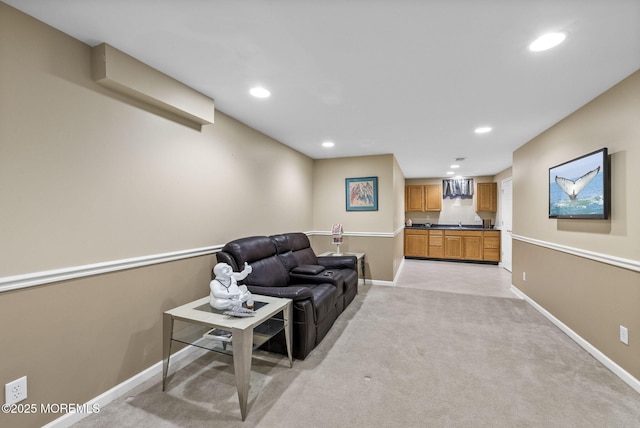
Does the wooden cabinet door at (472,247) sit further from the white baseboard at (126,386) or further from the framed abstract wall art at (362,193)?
the white baseboard at (126,386)

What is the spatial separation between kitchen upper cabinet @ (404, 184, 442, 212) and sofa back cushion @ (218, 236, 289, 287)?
546 cm

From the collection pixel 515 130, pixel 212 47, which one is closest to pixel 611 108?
pixel 515 130

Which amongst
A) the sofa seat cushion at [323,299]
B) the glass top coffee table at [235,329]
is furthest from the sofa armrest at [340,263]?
the glass top coffee table at [235,329]

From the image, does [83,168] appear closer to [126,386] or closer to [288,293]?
[126,386]

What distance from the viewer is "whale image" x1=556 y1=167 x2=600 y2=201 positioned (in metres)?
2.37

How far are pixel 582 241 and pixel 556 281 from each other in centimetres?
69

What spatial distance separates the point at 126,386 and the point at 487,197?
7.77 meters

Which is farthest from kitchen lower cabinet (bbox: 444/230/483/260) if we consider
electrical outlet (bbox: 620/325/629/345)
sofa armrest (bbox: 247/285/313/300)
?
sofa armrest (bbox: 247/285/313/300)

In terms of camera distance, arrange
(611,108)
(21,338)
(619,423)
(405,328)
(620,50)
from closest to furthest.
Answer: (21,338)
(619,423)
(620,50)
(611,108)
(405,328)

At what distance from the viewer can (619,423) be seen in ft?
5.21

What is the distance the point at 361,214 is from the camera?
188 inches

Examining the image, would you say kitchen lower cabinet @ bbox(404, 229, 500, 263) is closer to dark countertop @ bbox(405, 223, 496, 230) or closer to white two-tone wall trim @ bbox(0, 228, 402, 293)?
dark countertop @ bbox(405, 223, 496, 230)

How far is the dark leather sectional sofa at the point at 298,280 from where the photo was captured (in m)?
2.31

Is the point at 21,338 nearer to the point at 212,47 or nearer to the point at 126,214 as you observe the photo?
the point at 126,214
